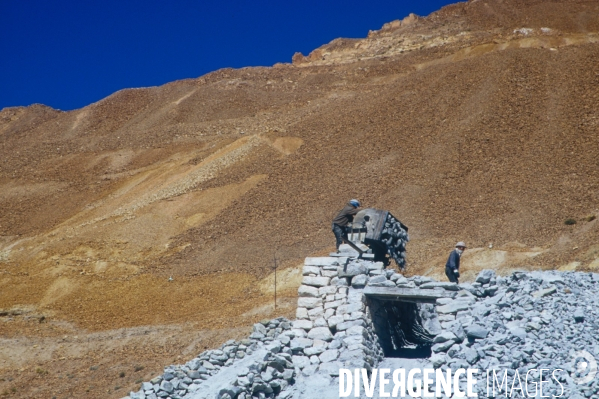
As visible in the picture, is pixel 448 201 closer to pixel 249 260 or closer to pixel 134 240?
pixel 249 260

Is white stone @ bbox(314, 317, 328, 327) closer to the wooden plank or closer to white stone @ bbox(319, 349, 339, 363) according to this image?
white stone @ bbox(319, 349, 339, 363)

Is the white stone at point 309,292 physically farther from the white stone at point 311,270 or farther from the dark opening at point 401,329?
the dark opening at point 401,329

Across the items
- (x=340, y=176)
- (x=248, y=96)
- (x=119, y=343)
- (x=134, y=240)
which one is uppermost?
(x=248, y=96)

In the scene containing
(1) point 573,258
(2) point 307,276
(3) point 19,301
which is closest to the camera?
(2) point 307,276

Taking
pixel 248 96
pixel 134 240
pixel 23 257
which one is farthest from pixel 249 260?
pixel 248 96

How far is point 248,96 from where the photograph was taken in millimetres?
62219

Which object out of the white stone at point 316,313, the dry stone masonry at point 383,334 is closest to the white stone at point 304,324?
the dry stone masonry at point 383,334

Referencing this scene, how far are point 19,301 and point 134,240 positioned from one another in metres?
7.06

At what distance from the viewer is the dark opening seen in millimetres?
13695

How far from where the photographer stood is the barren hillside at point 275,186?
24922 mm

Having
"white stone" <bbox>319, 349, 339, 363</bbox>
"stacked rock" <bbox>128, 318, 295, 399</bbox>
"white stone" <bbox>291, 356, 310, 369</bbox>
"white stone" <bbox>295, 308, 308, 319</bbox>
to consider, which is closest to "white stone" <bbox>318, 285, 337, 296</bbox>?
Result: "white stone" <bbox>295, 308, 308, 319</bbox>

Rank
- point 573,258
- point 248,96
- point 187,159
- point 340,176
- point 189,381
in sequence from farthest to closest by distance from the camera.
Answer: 1. point 248,96
2. point 187,159
3. point 340,176
4. point 573,258
5. point 189,381

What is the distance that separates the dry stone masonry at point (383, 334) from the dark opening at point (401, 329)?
7 centimetres

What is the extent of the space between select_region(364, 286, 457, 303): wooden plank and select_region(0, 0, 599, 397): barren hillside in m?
6.74
